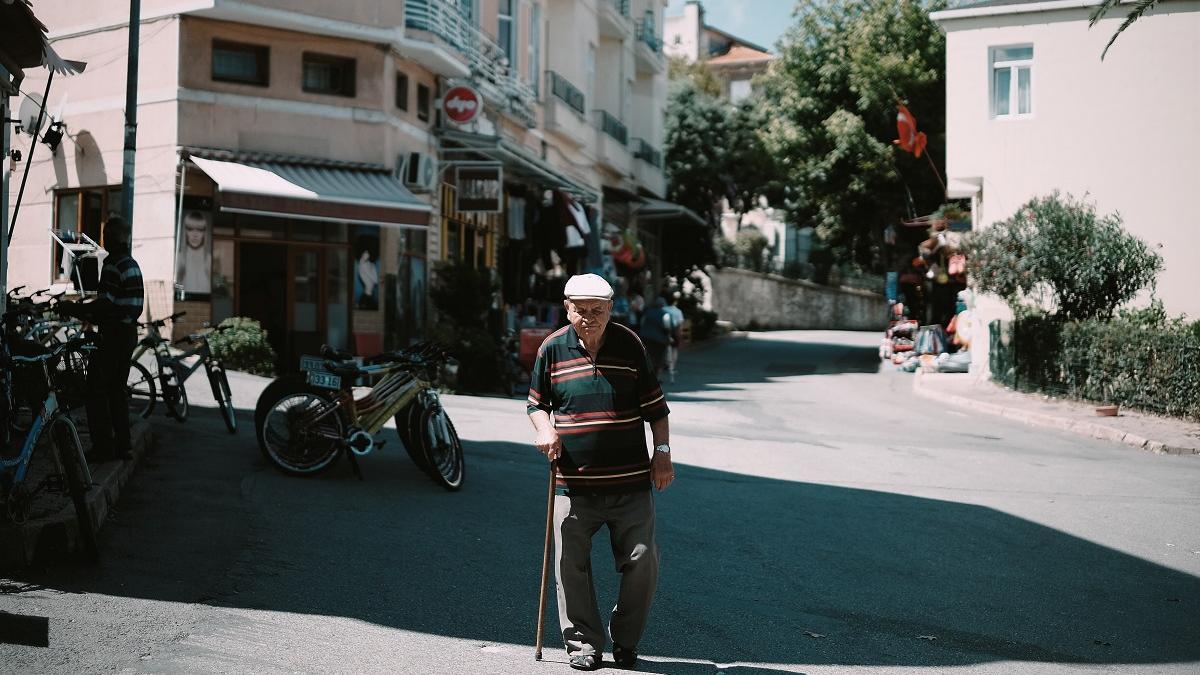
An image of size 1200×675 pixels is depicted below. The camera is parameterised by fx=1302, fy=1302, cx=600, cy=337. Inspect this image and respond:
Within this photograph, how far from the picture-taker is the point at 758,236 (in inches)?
2443

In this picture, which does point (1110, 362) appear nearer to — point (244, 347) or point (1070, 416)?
point (1070, 416)

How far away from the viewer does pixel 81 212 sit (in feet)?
75.4

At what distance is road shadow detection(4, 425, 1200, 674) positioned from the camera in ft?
20.8

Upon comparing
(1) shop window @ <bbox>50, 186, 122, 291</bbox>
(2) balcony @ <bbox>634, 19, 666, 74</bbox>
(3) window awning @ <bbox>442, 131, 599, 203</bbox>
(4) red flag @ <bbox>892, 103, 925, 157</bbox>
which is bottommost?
(1) shop window @ <bbox>50, 186, 122, 291</bbox>

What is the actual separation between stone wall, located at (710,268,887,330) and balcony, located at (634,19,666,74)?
14053mm

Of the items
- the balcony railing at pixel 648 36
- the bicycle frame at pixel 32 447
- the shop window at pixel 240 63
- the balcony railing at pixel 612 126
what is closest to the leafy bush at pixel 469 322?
the shop window at pixel 240 63

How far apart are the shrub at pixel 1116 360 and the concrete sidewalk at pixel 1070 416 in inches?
9.7

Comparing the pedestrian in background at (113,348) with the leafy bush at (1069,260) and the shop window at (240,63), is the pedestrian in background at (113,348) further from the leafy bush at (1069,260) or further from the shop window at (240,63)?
the leafy bush at (1069,260)

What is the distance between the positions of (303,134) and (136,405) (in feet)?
33.0

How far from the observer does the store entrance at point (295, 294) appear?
22.3 m

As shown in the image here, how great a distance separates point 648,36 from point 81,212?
24.1m

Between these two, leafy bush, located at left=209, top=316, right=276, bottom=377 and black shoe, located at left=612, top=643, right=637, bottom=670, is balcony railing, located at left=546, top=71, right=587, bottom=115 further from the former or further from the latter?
black shoe, located at left=612, top=643, right=637, bottom=670

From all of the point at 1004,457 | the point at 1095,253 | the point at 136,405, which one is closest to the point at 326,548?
the point at 136,405

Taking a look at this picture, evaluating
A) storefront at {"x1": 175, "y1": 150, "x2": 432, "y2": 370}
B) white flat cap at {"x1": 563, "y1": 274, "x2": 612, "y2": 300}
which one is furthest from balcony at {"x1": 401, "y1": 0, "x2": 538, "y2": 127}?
white flat cap at {"x1": 563, "y1": 274, "x2": 612, "y2": 300}
